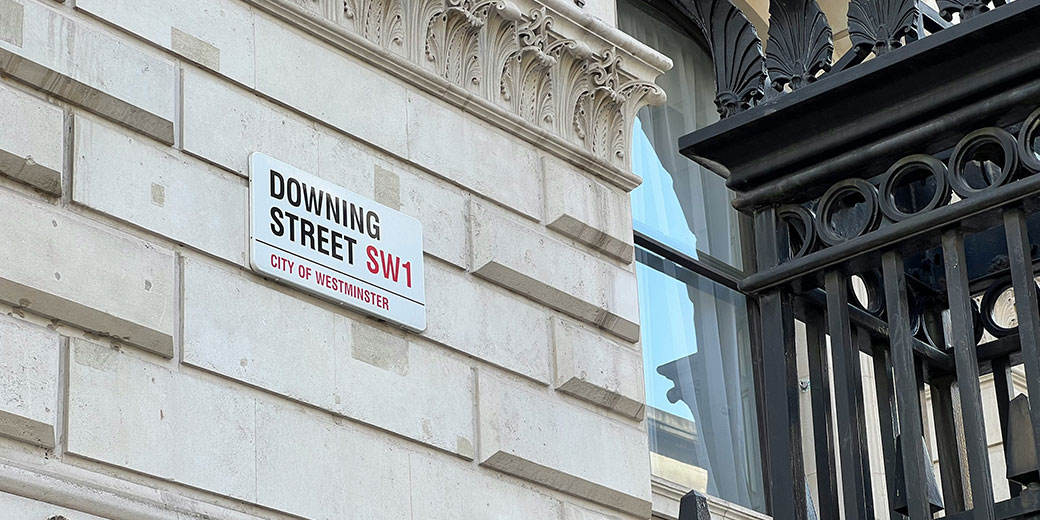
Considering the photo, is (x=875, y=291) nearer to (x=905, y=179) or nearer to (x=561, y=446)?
(x=905, y=179)

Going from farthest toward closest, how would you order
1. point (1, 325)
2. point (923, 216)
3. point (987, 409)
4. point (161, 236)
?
point (987, 409), point (923, 216), point (161, 236), point (1, 325)

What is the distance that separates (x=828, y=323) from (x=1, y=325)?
443cm

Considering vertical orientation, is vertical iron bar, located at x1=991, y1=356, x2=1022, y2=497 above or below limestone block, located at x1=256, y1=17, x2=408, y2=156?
below

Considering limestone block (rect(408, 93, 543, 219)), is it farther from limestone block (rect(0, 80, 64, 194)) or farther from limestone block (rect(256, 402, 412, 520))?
limestone block (rect(0, 80, 64, 194))

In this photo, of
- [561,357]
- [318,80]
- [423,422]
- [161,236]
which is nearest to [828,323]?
[561,357]

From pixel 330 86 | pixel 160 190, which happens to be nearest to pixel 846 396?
pixel 330 86

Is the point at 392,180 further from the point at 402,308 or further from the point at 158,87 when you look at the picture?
the point at 158,87

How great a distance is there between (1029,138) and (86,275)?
460cm

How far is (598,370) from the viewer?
32.7 ft

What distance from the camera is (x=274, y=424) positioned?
8.02 metres

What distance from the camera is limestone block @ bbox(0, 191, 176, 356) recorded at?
23.7 ft

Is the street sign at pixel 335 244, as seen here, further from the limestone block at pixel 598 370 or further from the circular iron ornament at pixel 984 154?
the circular iron ornament at pixel 984 154

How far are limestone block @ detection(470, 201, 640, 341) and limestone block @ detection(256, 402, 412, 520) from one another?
1.38 meters

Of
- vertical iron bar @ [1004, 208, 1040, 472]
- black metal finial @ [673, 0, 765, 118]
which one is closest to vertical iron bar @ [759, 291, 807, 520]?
black metal finial @ [673, 0, 765, 118]
